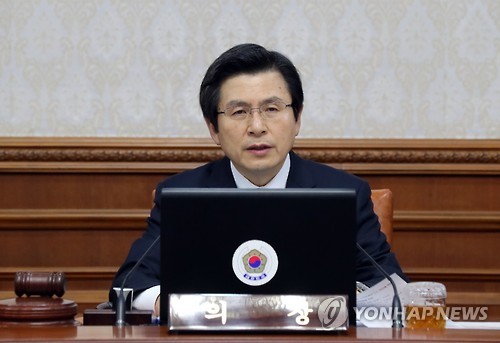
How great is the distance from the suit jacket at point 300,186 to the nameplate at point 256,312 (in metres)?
0.77

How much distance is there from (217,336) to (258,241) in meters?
0.23

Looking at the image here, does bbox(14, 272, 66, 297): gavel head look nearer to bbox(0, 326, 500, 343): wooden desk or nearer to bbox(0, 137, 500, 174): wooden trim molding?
bbox(0, 326, 500, 343): wooden desk

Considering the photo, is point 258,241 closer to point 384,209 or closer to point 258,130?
point 258,130

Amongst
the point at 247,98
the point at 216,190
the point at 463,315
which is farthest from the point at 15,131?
the point at 216,190

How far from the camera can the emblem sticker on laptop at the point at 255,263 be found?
5.80ft

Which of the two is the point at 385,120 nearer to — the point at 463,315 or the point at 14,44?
the point at 463,315

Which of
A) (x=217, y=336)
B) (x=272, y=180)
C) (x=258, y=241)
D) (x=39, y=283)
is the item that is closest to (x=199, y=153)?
(x=272, y=180)

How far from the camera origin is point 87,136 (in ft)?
12.8

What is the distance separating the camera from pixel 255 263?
5.84ft

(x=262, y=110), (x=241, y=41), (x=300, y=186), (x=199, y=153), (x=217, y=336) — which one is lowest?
(x=217, y=336)

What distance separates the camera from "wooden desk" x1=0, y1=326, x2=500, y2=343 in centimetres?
160

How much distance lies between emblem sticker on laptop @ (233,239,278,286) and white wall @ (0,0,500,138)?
7.08 feet

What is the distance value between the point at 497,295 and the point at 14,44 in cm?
233

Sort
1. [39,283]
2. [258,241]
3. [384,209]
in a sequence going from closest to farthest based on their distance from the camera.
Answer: [258,241] < [39,283] < [384,209]
